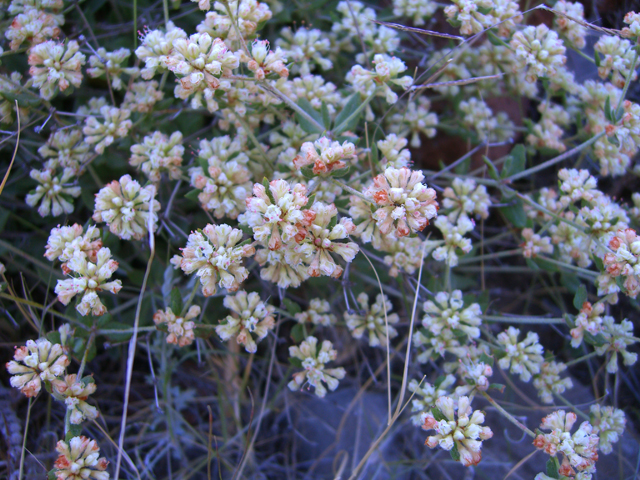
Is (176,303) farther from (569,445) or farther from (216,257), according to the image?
(569,445)

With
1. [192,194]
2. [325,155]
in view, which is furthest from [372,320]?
[192,194]

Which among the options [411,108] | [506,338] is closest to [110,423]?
[506,338]

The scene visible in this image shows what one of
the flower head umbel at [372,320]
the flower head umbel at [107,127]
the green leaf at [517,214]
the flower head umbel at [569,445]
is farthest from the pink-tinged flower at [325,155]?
the flower head umbel at [569,445]

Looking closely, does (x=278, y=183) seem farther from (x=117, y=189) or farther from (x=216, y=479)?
(x=216, y=479)

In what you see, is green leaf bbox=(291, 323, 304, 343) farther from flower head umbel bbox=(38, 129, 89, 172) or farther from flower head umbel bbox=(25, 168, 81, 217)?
flower head umbel bbox=(38, 129, 89, 172)

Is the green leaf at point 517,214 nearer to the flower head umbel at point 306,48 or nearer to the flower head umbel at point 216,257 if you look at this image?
the flower head umbel at point 306,48

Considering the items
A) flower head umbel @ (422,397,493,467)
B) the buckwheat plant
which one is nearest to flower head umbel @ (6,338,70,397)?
the buckwheat plant
